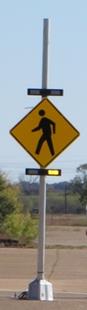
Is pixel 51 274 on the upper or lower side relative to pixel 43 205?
lower

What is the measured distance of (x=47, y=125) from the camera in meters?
16.2

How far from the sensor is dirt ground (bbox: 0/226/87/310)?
15.5 m

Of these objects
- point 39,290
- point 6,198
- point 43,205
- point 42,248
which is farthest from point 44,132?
point 6,198

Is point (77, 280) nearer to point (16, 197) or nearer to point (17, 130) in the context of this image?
point (17, 130)

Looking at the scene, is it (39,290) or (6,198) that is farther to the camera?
(6,198)

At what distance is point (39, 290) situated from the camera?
52.6 ft

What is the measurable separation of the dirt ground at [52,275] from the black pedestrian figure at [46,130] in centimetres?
237

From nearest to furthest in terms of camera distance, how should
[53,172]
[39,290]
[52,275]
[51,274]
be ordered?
[39,290] < [53,172] < [52,275] < [51,274]

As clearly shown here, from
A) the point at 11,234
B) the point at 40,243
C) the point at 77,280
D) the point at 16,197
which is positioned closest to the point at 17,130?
the point at 40,243

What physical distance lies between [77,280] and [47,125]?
596 cm

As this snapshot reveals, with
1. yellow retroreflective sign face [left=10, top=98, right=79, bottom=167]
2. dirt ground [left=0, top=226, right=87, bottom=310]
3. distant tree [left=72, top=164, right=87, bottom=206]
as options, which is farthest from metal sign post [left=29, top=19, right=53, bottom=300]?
distant tree [left=72, top=164, right=87, bottom=206]

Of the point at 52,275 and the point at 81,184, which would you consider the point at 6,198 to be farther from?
the point at 81,184

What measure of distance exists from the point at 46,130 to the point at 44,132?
2.1 inches

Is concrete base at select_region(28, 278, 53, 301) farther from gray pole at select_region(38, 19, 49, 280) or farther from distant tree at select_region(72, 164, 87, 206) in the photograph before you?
distant tree at select_region(72, 164, 87, 206)
